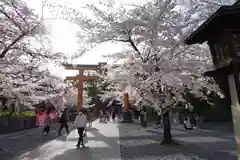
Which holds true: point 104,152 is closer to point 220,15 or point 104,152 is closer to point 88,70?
point 220,15

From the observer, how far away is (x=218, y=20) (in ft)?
20.7

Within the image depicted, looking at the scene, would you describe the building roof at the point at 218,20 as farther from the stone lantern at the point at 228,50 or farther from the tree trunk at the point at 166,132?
the tree trunk at the point at 166,132

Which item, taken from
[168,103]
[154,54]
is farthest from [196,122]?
[154,54]

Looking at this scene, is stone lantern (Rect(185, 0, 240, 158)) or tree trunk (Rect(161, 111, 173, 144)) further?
tree trunk (Rect(161, 111, 173, 144))

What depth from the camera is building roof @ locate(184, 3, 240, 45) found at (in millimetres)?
5969

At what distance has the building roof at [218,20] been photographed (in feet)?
19.6

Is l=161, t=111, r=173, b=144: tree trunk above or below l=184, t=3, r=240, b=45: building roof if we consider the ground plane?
below

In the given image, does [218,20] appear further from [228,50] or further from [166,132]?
[166,132]

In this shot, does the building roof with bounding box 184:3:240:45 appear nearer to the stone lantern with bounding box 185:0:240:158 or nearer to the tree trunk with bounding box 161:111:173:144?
the stone lantern with bounding box 185:0:240:158

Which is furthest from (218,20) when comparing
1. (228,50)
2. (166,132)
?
(166,132)

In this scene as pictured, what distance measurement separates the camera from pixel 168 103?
38.1 ft

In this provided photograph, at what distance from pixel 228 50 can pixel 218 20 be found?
86 centimetres

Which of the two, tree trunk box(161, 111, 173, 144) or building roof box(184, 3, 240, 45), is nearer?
building roof box(184, 3, 240, 45)

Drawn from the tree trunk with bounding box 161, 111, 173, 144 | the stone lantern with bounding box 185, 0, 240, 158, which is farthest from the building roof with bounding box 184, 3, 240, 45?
the tree trunk with bounding box 161, 111, 173, 144
